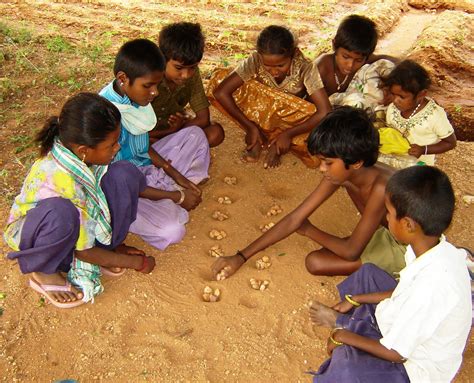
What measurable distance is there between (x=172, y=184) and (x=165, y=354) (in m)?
1.03

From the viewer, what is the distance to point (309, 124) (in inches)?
124

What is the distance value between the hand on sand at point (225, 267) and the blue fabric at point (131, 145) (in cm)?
76

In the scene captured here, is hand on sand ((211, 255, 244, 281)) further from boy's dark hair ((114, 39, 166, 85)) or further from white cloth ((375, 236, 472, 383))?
boy's dark hair ((114, 39, 166, 85))

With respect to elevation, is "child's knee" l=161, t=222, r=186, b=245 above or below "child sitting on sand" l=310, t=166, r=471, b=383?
below

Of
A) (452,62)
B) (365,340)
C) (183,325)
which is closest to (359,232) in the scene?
(365,340)

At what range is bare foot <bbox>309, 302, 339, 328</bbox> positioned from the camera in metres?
1.99

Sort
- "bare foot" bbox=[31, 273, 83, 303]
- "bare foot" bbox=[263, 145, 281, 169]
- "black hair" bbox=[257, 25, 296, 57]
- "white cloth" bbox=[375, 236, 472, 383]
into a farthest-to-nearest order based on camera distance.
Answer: "bare foot" bbox=[263, 145, 281, 169]
"black hair" bbox=[257, 25, 296, 57]
"bare foot" bbox=[31, 273, 83, 303]
"white cloth" bbox=[375, 236, 472, 383]

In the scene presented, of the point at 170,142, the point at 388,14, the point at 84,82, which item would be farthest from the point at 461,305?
the point at 388,14

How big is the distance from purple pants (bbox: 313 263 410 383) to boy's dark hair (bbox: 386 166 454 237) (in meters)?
0.47

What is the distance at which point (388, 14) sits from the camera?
260 inches

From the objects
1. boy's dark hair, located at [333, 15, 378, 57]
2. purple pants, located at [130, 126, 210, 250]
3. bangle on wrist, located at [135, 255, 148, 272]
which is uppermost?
boy's dark hair, located at [333, 15, 378, 57]

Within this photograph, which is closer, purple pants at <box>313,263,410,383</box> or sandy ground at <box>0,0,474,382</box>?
purple pants at <box>313,263,410,383</box>

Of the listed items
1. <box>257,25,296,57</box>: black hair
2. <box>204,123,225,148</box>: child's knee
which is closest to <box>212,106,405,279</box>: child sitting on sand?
<box>257,25,296,57</box>: black hair

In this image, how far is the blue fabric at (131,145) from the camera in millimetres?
2359
